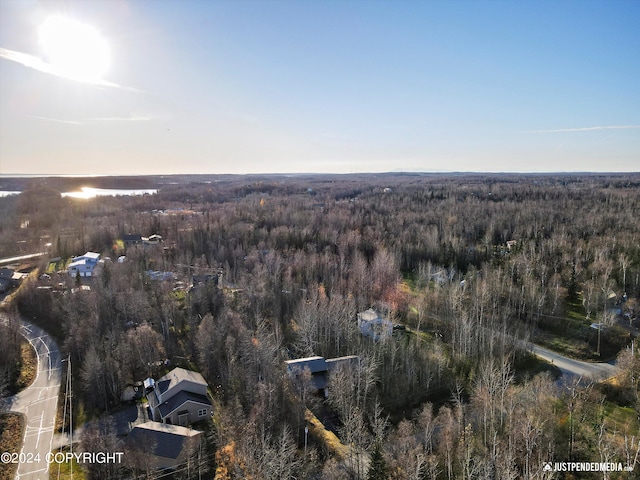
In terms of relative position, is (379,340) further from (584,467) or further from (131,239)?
(131,239)

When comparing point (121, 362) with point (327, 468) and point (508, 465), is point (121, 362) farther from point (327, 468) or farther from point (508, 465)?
point (508, 465)

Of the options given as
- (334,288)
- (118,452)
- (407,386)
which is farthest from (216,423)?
(334,288)

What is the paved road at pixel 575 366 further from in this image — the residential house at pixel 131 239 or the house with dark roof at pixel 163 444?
the residential house at pixel 131 239

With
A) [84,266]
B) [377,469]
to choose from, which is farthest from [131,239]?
[377,469]

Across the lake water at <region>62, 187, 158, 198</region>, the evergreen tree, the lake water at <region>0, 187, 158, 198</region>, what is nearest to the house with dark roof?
the evergreen tree

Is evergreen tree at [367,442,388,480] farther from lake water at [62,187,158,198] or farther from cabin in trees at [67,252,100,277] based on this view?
lake water at [62,187,158,198]
